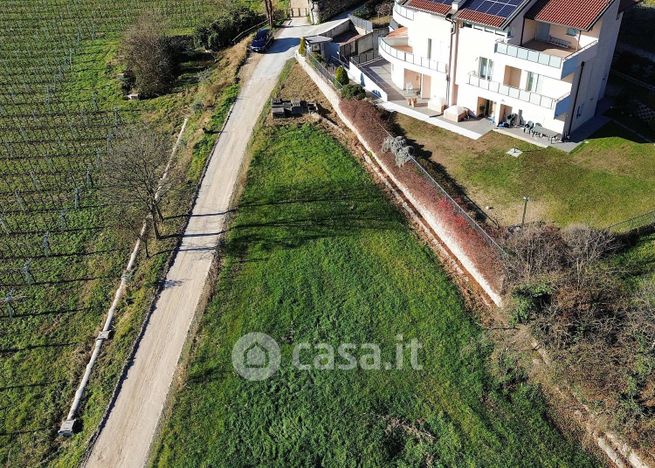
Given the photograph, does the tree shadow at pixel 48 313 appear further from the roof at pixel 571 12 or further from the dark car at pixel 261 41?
the roof at pixel 571 12

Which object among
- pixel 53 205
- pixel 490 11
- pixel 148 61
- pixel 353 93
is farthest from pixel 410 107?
pixel 53 205

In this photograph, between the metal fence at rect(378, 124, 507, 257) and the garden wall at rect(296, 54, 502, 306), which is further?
the metal fence at rect(378, 124, 507, 257)

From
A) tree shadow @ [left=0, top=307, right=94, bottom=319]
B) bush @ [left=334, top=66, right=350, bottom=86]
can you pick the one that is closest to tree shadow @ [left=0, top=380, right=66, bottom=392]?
tree shadow @ [left=0, top=307, right=94, bottom=319]

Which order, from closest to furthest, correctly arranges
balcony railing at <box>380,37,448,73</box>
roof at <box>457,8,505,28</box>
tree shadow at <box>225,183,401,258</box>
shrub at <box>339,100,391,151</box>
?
1. tree shadow at <box>225,183,401,258</box>
2. roof at <box>457,8,505,28</box>
3. shrub at <box>339,100,391,151</box>
4. balcony railing at <box>380,37,448,73</box>

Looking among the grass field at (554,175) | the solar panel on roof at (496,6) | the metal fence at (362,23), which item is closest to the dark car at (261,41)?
the metal fence at (362,23)

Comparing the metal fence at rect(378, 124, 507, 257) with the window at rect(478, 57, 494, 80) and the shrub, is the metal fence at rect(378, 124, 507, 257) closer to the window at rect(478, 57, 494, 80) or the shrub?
the shrub

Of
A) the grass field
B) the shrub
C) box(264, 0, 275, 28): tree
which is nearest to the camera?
the grass field

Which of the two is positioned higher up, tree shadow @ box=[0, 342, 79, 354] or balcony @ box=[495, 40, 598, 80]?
balcony @ box=[495, 40, 598, 80]
